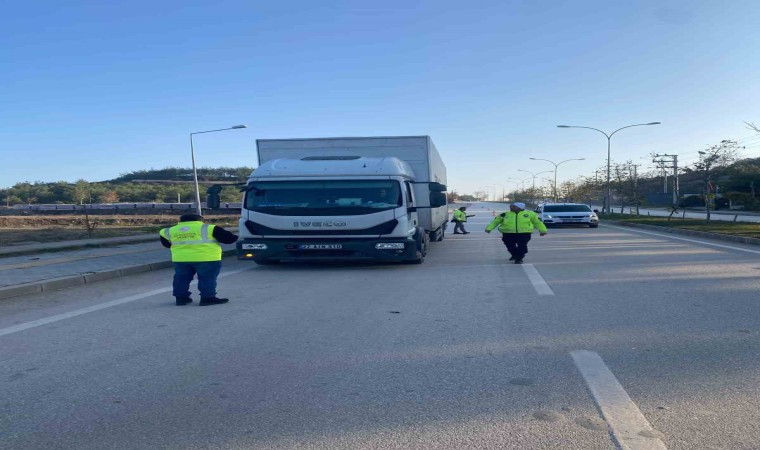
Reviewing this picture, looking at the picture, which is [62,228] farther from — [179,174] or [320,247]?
[179,174]

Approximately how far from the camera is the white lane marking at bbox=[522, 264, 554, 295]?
30.6 feet

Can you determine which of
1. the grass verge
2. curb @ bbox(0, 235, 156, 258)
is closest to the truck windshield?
curb @ bbox(0, 235, 156, 258)

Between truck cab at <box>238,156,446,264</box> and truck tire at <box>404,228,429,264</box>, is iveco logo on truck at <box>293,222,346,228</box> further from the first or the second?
truck tire at <box>404,228,429,264</box>

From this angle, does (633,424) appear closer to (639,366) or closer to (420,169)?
(639,366)

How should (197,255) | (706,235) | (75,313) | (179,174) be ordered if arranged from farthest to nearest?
(179,174) < (706,235) < (197,255) < (75,313)

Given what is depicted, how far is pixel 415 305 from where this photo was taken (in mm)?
8242

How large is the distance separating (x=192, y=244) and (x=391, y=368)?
434cm

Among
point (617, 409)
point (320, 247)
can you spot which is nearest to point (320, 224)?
point (320, 247)

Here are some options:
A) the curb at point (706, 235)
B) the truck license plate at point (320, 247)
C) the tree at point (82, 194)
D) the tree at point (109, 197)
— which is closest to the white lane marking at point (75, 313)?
the truck license plate at point (320, 247)

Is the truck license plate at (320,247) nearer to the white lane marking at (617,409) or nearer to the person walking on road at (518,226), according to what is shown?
the person walking on road at (518,226)

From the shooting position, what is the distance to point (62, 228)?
28.8 meters

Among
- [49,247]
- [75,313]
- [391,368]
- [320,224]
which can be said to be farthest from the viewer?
[49,247]

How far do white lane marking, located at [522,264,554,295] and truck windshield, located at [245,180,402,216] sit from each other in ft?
9.53

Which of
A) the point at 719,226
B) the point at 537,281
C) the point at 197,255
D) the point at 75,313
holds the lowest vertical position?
the point at 719,226
